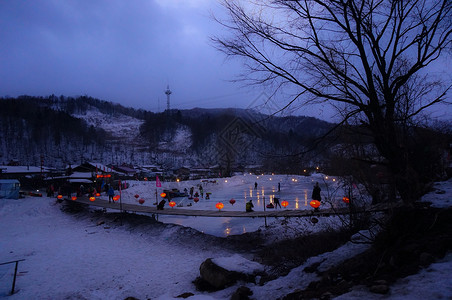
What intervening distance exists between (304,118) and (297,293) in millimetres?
3329

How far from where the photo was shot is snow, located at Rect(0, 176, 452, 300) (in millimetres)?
5254

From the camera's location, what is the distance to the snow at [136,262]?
17.2 ft

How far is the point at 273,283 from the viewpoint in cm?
612

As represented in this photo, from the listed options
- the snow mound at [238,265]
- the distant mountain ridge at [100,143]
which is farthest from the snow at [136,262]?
the distant mountain ridge at [100,143]

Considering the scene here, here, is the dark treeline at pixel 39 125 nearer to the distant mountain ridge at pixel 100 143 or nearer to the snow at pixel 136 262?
the distant mountain ridge at pixel 100 143

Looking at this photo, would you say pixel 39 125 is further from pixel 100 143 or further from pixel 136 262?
pixel 136 262

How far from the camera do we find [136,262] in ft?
38.1

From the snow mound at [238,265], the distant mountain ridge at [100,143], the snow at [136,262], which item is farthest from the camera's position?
the distant mountain ridge at [100,143]

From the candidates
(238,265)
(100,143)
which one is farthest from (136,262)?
(100,143)

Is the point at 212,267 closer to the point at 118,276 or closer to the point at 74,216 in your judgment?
the point at 118,276

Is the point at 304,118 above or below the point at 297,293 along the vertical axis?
above

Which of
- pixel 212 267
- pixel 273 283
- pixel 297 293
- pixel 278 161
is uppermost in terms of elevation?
pixel 278 161

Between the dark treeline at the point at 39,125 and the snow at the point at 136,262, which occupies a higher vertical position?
the dark treeline at the point at 39,125

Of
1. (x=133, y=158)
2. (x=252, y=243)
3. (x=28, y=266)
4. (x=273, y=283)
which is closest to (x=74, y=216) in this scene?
(x=28, y=266)
